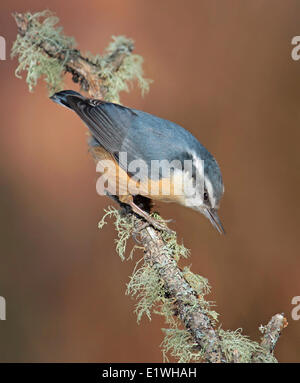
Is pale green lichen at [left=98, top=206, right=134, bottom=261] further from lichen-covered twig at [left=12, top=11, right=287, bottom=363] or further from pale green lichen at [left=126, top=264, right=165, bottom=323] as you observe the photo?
pale green lichen at [left=126, top=264, right=165, bottom=323]

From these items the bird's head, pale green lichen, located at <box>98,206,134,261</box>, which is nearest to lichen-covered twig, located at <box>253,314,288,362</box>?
the bird's head

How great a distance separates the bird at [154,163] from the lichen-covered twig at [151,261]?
14 cm

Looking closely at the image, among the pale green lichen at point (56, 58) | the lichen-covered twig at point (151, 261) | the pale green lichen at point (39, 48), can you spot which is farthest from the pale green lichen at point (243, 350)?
the pale green lichen at point (39, 48)

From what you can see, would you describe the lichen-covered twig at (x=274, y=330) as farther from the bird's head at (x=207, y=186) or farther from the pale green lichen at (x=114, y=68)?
the pale green lichen at (x=114, y=68)

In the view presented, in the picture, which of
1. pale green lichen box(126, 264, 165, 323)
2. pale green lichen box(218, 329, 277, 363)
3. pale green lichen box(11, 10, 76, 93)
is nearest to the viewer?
pale green lichen box(218, 329, 277, 363)

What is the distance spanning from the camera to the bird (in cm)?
181

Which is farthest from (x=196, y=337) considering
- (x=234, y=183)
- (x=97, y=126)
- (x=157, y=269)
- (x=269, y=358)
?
(x=234, y=183)

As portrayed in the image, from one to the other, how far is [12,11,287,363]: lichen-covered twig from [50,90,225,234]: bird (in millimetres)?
136

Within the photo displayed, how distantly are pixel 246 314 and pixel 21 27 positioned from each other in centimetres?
199

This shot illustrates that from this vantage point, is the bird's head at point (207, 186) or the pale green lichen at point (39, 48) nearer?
the bird's head at point (207, 186)

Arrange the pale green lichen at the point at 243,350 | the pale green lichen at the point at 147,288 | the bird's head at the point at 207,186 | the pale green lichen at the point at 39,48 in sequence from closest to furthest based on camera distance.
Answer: the pale green lichen at the point at 243,350, the pale green lichen at the point at 147,288, the bird's head at the point at 207,186, the pale green lichen at the point at 39,48

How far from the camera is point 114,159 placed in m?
1.97

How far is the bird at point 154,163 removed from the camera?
5.94 ft

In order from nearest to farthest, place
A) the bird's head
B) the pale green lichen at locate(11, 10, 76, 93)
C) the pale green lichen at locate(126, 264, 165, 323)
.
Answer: the pale green lichen at locate(126, 264, 165, 323)
the bird's head
the pale green lichen at locate(11, 10, 76, 93)
